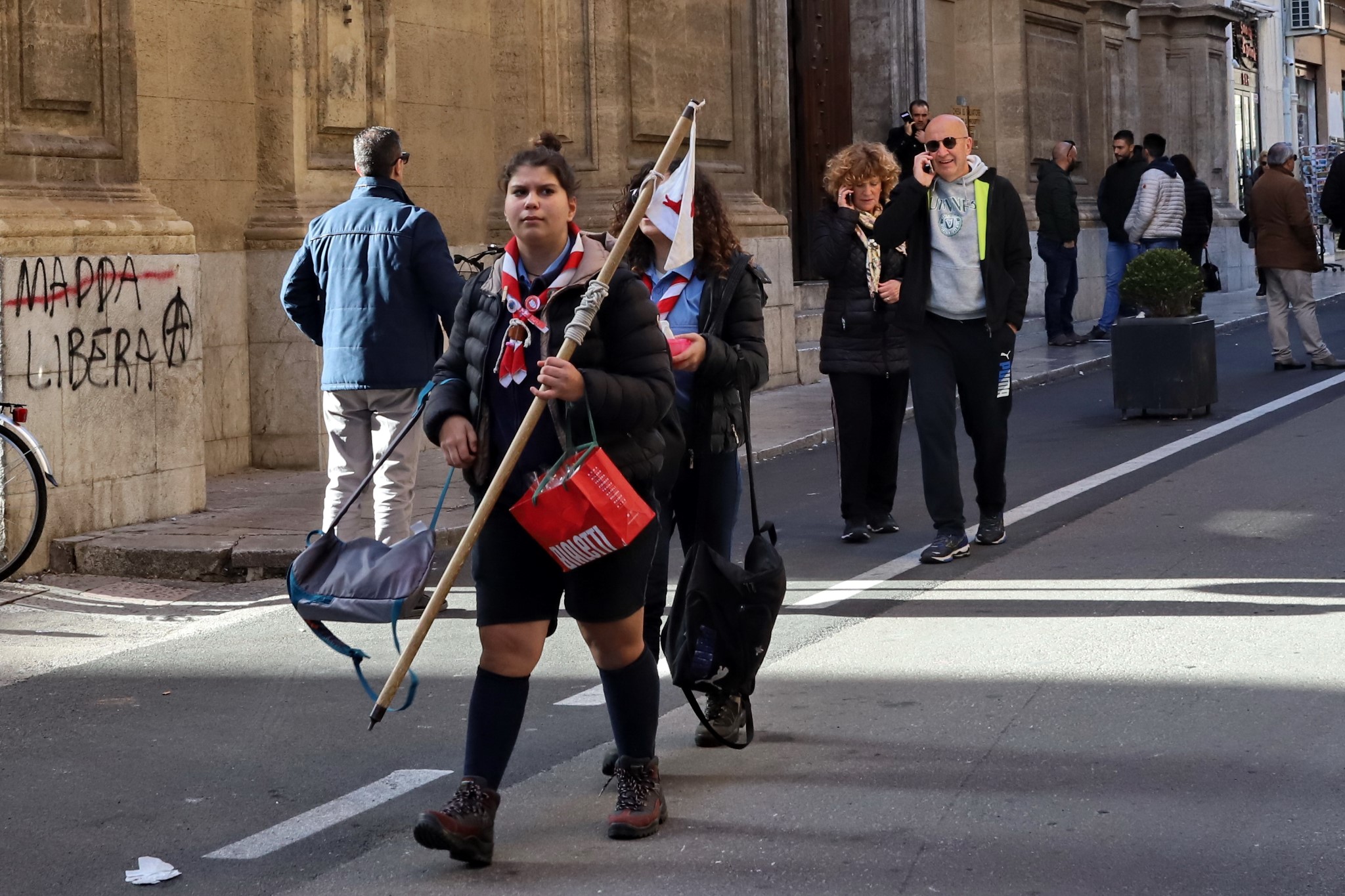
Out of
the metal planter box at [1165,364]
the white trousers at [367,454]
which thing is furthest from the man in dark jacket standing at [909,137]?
the white trousers at [367,454]

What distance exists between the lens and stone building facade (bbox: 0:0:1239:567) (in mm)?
9352

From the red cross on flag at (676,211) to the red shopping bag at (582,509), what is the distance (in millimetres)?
993

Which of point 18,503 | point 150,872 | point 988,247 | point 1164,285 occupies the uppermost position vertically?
point 1164,285

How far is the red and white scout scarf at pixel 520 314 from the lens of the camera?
4.58 metres

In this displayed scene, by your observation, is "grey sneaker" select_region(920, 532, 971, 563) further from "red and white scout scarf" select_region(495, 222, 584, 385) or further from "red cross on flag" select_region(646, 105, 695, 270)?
"red and white scout scarf" select_region(495, 222, 584, 385)

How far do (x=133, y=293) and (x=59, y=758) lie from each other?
14.3 feet

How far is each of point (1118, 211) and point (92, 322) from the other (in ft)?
45.8

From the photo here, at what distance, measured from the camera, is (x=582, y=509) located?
14.4 ft

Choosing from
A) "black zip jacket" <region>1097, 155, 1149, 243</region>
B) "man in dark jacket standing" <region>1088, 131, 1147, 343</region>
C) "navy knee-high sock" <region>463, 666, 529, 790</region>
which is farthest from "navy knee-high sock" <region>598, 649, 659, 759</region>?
"black zip jacket" <region>1097, 155, 1149, 243</region>

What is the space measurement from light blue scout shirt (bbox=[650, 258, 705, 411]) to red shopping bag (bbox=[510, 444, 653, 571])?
1395 millimetres

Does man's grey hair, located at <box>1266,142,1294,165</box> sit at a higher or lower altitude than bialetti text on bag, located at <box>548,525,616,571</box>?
higher

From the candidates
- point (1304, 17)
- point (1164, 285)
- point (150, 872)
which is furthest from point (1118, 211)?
point (1304, 17)

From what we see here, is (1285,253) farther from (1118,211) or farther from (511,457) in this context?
(511,457)

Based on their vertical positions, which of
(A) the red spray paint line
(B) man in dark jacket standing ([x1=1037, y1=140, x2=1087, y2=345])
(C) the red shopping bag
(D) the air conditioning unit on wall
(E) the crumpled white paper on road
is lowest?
(E) the crumpled white paper on road
